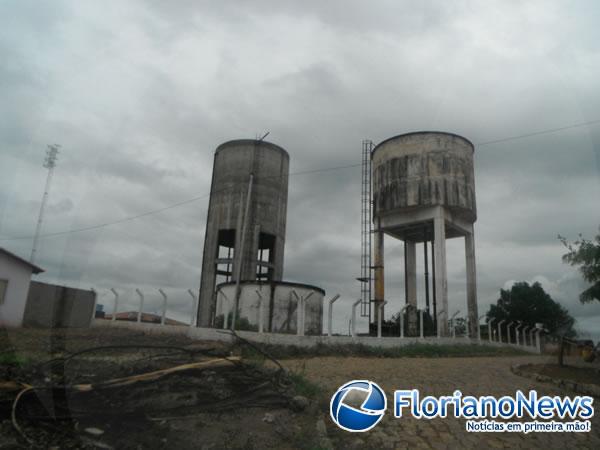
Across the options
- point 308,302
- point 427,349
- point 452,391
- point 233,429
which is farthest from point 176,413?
point 308,302

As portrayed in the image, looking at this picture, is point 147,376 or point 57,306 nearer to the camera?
point 147,376

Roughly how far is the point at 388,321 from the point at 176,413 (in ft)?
55.7

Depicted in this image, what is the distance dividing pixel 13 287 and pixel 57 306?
3.64 m

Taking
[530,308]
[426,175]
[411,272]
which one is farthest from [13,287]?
[530,308]

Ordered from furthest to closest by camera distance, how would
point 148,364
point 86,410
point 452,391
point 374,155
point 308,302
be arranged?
point 374,155, point 308,302, point 452,391, point 148,364, point 86,410

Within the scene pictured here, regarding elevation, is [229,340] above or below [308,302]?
below

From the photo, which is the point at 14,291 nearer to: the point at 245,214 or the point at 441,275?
the point at 245,214

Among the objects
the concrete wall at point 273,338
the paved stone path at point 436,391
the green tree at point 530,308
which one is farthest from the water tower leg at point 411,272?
the green tree at point 530,308

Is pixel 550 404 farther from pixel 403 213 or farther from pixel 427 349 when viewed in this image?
pixel 403 213

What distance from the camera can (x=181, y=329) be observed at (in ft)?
52.1

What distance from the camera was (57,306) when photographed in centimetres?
1897

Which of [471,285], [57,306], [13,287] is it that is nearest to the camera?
[13,287]

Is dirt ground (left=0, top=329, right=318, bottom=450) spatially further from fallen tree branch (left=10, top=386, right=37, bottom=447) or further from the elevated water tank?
the elevated water tank

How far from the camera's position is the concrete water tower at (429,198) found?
66.0 feet
